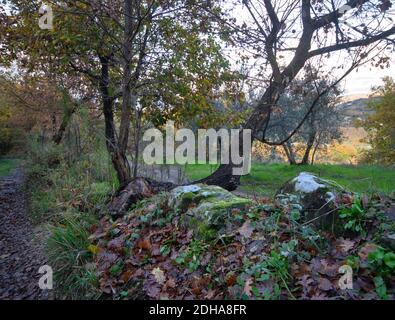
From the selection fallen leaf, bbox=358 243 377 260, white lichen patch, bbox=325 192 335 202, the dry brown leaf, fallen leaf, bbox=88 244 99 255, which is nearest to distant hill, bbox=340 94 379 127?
white lichen patch, bbox=325 192 335 202

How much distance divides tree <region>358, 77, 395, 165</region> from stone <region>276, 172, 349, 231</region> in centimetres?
1662

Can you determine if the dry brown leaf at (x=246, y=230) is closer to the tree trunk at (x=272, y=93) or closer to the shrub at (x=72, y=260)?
the shrub at (x=72, y=260)

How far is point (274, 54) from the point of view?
4.66 m

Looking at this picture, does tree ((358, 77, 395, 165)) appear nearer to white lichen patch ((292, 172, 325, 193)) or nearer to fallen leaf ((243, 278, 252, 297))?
white lichen patch ((292, 172, 325, 193))

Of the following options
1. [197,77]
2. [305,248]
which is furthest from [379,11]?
[305,248]

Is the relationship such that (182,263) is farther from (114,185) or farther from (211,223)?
(114,185)

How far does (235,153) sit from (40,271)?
359cm

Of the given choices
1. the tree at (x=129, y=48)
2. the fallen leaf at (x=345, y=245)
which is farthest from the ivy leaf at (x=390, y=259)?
the tree at (x=129, y=48)

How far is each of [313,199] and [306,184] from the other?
0.71 feet

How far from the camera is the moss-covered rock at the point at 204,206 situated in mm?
3205

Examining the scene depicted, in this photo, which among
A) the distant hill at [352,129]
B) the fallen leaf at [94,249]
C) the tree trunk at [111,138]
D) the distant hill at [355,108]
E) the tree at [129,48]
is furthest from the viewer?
the distant hill at [352,129]

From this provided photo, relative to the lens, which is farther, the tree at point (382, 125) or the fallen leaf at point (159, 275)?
the tree at point (382, 125)

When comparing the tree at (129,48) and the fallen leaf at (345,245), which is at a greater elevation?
the tree at (129,48)

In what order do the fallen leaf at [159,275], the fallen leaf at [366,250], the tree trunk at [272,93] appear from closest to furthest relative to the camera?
the fallen leaf at [366,250] < the fallen leaf at [159,275] < the tree trunk at [272,93]
